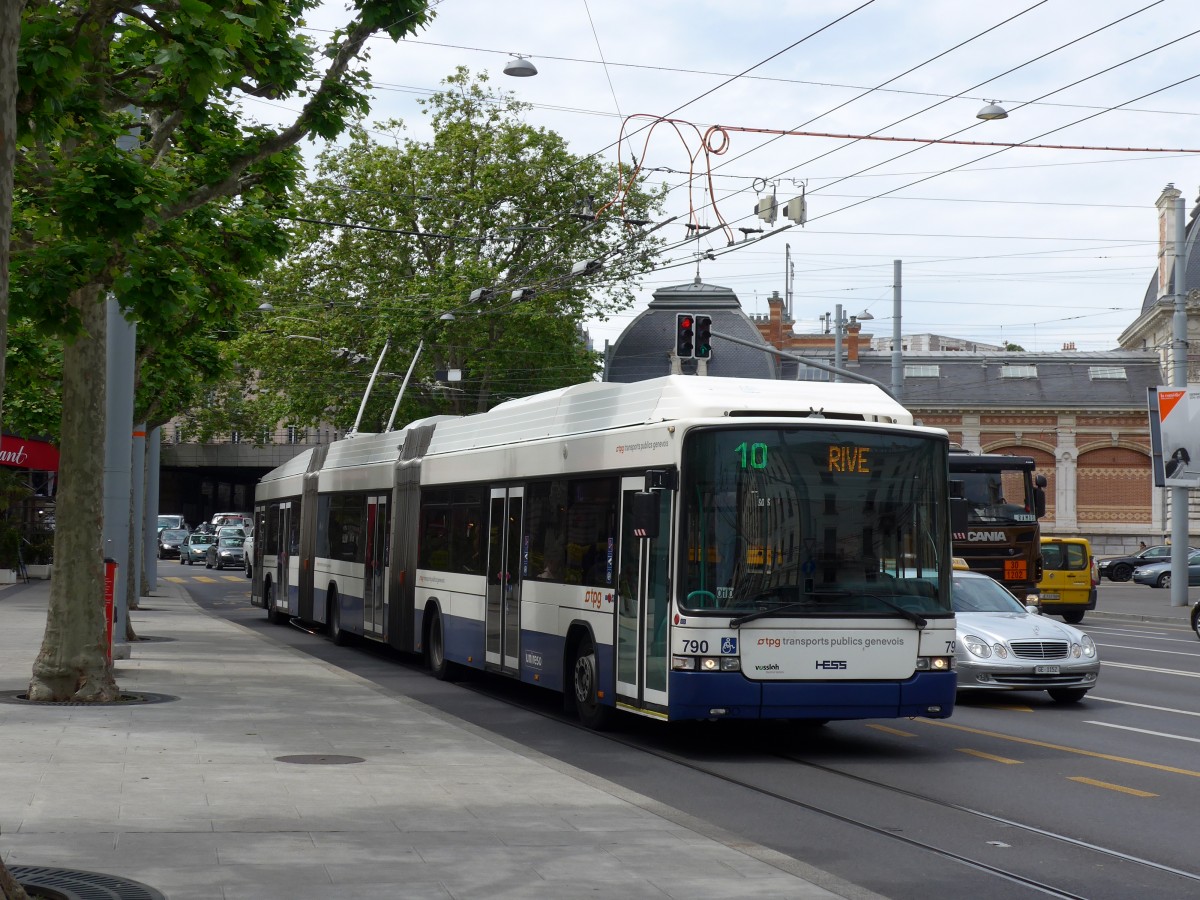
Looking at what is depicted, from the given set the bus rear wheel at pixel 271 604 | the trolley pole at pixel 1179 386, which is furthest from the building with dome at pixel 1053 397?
the bus rear wheel at pixel 271 604

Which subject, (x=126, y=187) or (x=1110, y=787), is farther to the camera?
Result: (x=126, y=187)

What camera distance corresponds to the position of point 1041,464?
7444 centimetres

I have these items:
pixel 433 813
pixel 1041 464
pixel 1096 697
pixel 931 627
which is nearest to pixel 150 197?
pixel 433 813

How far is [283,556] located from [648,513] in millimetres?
18408

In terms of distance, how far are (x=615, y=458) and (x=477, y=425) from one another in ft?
16.1

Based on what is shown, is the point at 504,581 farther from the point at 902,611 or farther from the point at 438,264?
the point at 438,264

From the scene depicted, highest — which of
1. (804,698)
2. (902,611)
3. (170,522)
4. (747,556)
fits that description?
(170,522)

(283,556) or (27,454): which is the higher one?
(27,454)

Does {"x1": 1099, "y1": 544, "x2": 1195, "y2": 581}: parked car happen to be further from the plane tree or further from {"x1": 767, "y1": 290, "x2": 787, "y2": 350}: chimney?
the plane tree

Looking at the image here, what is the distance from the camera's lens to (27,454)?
1638 inches

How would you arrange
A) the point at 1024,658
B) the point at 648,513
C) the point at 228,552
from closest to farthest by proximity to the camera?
the point at 648,513 < the point at 1024,658 < the point at 228,552

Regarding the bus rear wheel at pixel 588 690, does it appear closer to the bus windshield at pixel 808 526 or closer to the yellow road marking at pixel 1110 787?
the bus windshield at pixel 808 526

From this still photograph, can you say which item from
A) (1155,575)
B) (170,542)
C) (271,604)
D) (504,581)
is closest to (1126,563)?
(1155,575)

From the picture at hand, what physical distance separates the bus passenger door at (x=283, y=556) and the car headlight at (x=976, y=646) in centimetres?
1515
